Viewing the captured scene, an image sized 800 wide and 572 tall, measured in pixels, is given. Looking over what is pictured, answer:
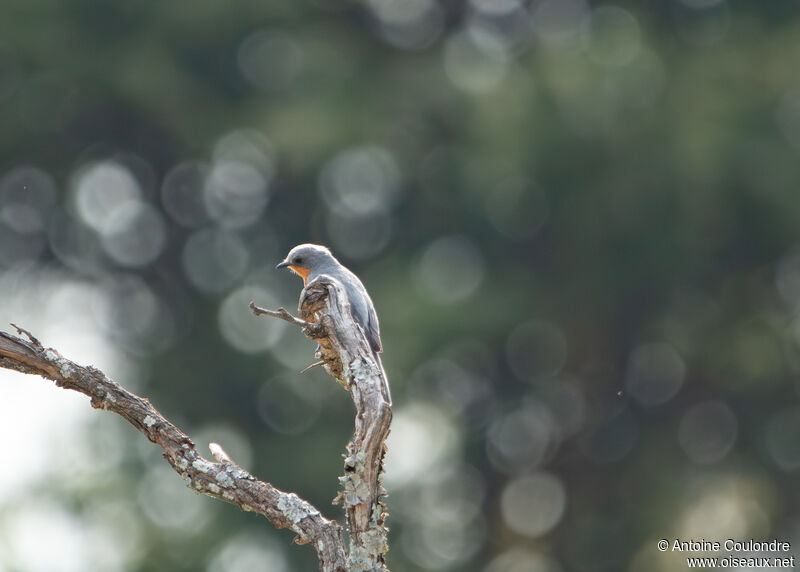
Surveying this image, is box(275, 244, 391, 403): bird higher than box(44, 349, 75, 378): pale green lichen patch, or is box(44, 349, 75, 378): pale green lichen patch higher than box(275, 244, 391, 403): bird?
box(275, 244, 391, 403): bird

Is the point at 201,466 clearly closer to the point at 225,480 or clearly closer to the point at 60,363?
the point at 225,480

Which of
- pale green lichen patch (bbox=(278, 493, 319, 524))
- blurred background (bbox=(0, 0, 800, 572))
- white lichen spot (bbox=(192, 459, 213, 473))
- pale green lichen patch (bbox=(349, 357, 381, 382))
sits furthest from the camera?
blurred background (bbox=(0, 0, 800, 572))

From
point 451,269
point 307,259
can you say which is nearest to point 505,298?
point 451,269

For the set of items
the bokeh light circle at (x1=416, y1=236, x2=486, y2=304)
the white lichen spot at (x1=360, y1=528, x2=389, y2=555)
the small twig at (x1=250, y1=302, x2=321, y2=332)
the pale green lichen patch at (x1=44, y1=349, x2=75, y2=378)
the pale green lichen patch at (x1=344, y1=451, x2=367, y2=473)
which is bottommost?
the white lichen spot at (x1=360, y1=528, x2=389, y2=555)

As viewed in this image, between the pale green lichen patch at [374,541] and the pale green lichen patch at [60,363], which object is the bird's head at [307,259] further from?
the pale green lichen patch at [374,541]

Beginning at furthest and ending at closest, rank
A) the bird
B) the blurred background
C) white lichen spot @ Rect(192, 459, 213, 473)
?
the blurred background → the bird → white lichen spot @ Rect(192, 459, 213, 473)

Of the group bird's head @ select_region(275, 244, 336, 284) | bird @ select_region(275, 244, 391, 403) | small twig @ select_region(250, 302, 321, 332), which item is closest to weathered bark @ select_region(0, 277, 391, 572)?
bird @ select_region(275, 244, 391, 403)

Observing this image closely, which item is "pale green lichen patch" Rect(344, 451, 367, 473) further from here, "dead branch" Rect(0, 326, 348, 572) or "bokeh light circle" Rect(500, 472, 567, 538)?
"bokeh light circle" Rect(500, 472, 567, 538)

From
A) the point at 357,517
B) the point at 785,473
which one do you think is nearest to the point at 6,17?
the point at 785,473
